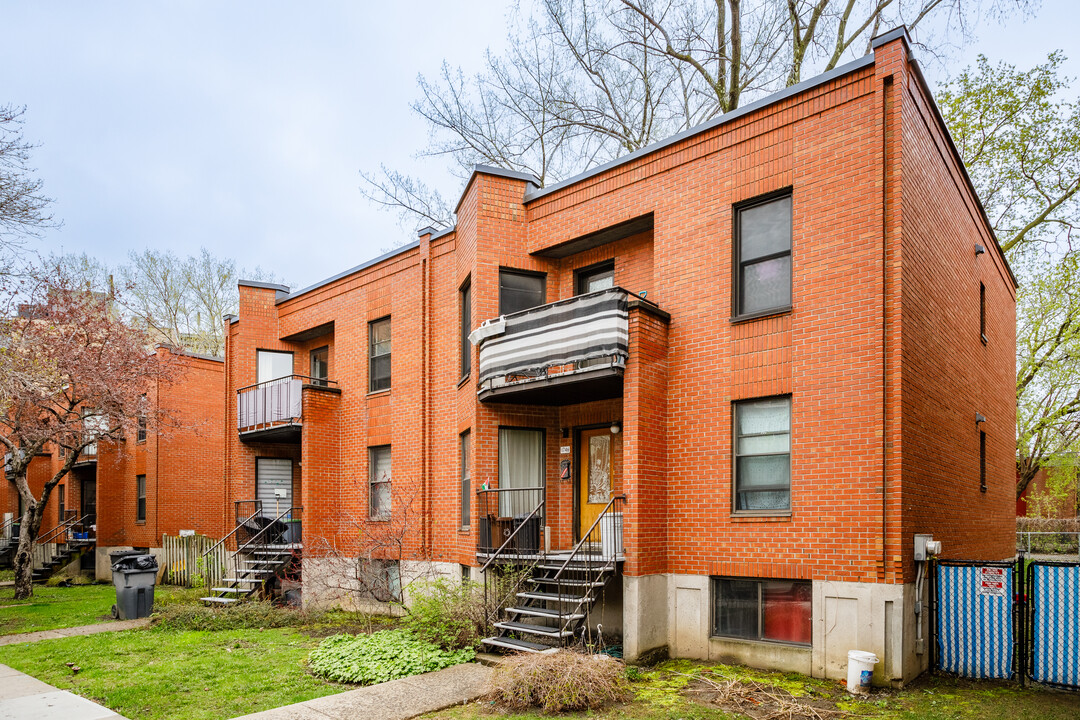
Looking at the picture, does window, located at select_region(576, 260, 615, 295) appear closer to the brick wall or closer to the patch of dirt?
the brick wall

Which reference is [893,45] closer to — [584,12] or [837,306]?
[837,306]

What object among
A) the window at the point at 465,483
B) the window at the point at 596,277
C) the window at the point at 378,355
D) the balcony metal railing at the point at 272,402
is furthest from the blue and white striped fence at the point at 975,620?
the balcony metal railing at the point at 272,402

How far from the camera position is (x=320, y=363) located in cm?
2084

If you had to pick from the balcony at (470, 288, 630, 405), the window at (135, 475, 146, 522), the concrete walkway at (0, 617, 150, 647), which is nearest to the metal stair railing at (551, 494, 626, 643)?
the balcony at (470, 288, 630, 405)

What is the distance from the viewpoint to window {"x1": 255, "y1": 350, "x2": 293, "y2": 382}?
2078cm

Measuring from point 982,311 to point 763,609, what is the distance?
8416 millimetres

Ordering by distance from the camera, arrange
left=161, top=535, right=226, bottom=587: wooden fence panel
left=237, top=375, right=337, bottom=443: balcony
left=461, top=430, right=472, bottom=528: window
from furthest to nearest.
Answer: left=161, top=535, right=226, bottom=587: wooden fence panel < left=237, top=375, right=337, bottom=443: balcony < left=461, top=430, right=472, bottom=528: window

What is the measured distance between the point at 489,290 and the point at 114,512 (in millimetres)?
18671

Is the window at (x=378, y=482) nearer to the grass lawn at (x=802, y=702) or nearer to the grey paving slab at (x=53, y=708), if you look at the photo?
the grey paving slab at (x=53, y=708)

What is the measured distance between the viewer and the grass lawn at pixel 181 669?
905cm

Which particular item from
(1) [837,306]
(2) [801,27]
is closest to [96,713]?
(1) [837,306]

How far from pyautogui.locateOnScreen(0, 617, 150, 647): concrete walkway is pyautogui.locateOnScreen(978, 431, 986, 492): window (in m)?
16.3

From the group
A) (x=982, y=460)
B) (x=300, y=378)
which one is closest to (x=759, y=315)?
(x=982, y=460)

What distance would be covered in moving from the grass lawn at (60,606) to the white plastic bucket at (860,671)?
46.0ft
